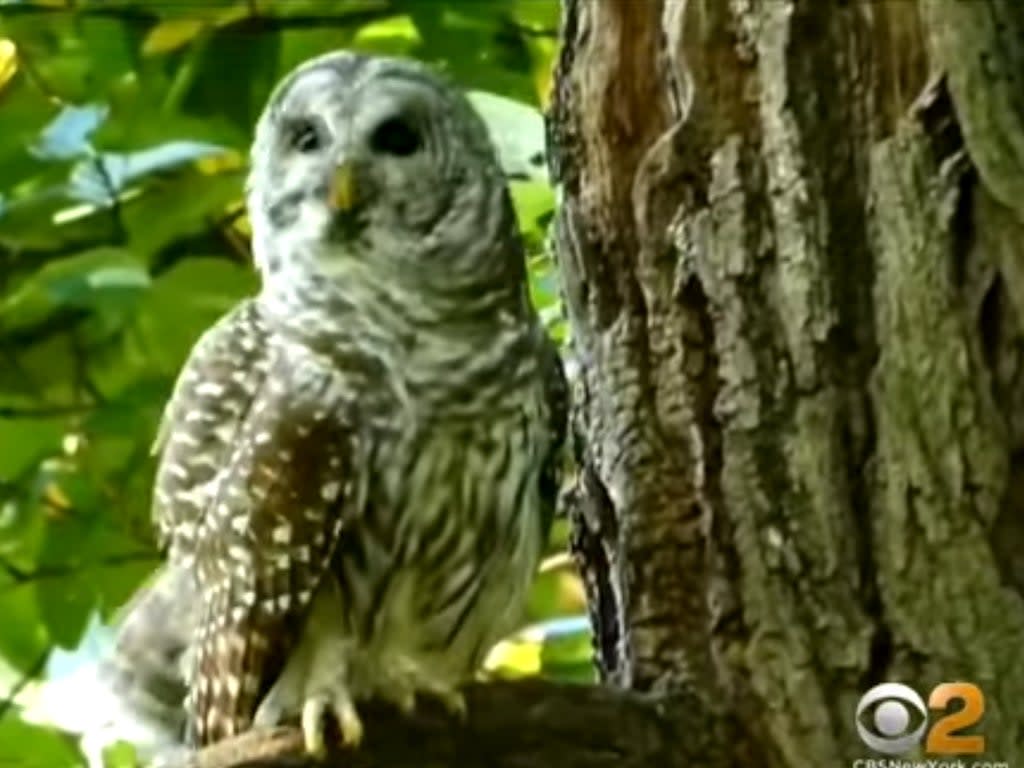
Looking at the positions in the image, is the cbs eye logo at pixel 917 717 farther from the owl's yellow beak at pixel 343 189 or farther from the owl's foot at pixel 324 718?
the owl's yellow beak at pixel 343 189

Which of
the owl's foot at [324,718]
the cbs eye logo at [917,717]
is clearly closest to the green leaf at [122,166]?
the owl's foot at [324,718]

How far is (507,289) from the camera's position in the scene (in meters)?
2.08

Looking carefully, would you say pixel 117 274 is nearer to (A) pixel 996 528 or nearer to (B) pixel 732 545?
(B) pixel 732 545

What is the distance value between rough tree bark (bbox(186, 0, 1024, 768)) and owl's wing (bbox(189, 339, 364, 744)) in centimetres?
17

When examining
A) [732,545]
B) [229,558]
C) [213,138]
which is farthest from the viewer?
[213,138]

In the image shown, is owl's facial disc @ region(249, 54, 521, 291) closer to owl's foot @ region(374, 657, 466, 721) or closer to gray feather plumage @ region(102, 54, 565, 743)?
gray feather plumage @ region(102, 54, 565, 743)

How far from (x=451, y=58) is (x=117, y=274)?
36 cm

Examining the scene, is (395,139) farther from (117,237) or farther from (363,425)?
(117,237)

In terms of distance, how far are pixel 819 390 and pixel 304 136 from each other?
1.74 ft

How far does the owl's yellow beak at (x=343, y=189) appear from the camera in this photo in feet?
6.66

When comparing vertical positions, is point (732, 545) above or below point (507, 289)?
below

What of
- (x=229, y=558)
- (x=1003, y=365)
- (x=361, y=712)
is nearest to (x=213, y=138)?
(x=229, y=558)

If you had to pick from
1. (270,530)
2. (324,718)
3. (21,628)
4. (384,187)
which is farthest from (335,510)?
(21,628)

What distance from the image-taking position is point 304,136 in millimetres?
2109
